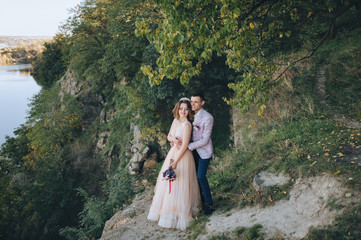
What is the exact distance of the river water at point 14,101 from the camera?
1384 inches

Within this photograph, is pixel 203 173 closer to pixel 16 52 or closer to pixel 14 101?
pixel 14 101

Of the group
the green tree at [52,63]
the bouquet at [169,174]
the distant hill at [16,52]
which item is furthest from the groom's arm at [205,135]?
the distant hill at [16,52]

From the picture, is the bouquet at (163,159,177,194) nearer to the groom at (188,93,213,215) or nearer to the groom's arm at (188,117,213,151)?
the groom at (188,93,213,215)

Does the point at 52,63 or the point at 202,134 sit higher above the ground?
the point at 52,63

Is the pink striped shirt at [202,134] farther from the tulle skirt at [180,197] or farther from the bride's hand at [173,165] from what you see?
the bride's hand at [173,165]

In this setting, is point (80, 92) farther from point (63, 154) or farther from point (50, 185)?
point (50, 185)

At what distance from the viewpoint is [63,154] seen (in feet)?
68.3

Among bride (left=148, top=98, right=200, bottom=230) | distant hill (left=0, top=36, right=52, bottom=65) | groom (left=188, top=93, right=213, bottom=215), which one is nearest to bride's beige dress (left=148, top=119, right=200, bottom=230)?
bride (left=148, top=98, right=200, bottom=230)

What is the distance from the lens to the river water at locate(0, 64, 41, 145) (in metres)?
35.2

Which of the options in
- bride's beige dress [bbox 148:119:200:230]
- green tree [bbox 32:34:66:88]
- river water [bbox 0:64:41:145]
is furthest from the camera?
river water [bbox 0:64:41:145]

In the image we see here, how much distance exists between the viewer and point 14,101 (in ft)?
149

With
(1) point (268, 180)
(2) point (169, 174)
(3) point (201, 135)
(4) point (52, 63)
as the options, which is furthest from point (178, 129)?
(4) point (52, 63)

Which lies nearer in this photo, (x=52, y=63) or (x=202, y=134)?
(x=202, y=134)

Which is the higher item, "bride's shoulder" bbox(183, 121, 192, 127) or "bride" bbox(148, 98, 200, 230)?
"bride's shoulder" bbox(183, 121, 192, 127)
